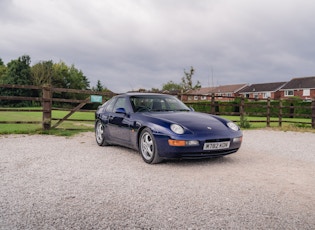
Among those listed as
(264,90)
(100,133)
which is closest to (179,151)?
(100,133)

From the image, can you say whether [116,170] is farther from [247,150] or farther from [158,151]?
[247,150]

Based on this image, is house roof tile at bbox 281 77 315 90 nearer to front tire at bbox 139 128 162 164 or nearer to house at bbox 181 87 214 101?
house at bbox 181 87 214 101

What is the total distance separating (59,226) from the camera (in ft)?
7.91

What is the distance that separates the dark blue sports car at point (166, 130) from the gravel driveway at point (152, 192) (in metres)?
0.28

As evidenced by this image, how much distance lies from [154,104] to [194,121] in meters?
1.19

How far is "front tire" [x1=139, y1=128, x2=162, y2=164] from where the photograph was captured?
474cm

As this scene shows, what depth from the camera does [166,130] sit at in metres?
4.59

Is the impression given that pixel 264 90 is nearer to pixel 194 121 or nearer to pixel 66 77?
pixel 66 77

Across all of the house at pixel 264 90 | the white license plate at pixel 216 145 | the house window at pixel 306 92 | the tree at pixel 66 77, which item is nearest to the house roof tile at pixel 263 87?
the house at pixel 264 90

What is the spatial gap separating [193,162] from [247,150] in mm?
2081

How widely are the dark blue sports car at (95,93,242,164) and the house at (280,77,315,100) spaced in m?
50.1

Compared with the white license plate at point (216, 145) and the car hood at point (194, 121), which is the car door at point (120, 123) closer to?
the car hood at point (194, 121)

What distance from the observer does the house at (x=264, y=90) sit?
59.8 m

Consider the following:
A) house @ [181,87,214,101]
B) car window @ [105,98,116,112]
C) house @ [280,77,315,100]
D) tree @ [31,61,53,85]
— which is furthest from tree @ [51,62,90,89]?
car window @ [105,98,116,112]
